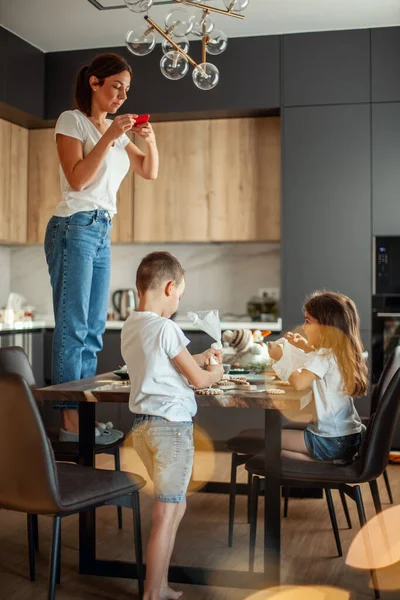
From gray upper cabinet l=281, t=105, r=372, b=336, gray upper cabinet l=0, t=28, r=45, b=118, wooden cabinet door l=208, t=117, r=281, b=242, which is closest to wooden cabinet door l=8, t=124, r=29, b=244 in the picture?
gray upper cabinet l=0, t=28, r=45, b=118

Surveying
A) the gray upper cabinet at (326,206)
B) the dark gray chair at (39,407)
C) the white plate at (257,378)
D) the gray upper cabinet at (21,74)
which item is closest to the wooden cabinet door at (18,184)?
the gray upper cabinet at (21,74)

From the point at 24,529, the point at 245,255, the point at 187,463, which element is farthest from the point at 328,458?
the point at 245,255

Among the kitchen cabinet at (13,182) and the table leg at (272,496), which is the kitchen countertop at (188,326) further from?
the table leg at (272,496)

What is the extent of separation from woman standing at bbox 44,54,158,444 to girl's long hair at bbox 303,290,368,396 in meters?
0.80

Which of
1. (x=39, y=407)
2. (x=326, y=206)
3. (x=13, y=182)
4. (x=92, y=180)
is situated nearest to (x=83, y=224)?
(x=92, y=180)

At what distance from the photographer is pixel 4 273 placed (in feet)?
19.1

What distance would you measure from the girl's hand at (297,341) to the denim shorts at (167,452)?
0.70m

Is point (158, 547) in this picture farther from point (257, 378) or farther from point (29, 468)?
point (257, 378)

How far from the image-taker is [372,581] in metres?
→ 2.38

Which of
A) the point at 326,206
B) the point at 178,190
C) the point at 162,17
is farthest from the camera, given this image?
the point at 178,190

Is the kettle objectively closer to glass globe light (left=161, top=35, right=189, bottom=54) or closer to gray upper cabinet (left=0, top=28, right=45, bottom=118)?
gray upper cabinet (left=0, top=28, right=45, bottom=118)

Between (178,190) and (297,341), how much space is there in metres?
2.66

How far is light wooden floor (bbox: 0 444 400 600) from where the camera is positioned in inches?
94.7

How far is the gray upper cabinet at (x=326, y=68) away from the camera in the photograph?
4.77 metres
